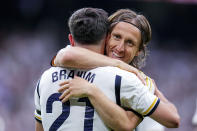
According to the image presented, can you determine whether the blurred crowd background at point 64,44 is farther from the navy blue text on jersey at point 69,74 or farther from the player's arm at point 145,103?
the player's arm at point 145,103

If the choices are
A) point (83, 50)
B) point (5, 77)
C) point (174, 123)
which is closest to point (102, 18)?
point (83, 50)

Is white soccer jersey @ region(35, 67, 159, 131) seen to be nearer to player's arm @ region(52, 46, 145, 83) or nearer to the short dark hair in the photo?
player's arm @ region(52, 46, 145, 83)

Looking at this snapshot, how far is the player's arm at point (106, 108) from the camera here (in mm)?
2322

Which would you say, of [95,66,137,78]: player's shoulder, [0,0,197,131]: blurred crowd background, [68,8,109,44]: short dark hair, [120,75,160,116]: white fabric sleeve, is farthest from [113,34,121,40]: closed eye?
[0,0,197,131]: blurred crowd background

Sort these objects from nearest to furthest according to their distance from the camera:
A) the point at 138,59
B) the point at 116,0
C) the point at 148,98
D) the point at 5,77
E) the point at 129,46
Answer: the point at 148,98
the point at 129,46
the point at 138,59
the point at 5,77
the point at 116,0

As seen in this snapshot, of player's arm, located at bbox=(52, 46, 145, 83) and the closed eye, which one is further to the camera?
the closed eye

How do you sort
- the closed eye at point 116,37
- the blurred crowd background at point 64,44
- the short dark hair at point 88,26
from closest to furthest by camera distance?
the short dark hair at point 88,26, the closed eye at point 116,37, the blurred crowd background at point 64,44

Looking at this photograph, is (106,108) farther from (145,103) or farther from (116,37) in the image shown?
(116,37)

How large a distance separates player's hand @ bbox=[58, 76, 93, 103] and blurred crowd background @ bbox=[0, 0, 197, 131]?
767 cm

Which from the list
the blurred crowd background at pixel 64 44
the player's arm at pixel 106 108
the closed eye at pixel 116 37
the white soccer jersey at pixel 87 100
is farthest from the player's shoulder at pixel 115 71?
the blurred crowd background at pixel 64 44

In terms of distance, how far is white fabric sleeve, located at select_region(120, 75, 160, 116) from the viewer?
230 centimetres

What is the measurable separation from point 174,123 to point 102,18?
2.52 feet

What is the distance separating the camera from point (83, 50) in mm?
2447

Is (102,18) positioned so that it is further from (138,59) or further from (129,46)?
(138,59)
